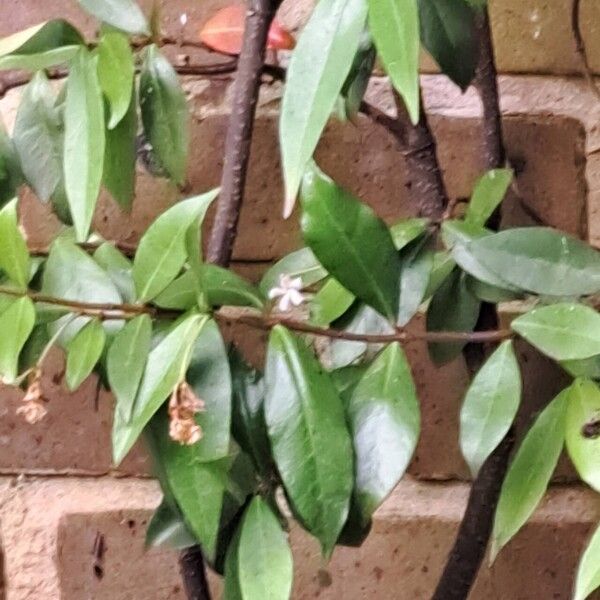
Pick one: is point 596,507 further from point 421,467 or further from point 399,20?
point 399,20

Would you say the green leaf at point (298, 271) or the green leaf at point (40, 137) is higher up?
the green leaf at point (40, 137)

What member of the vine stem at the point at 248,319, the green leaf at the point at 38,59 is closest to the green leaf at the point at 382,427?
the vine stem at the point at 248,319

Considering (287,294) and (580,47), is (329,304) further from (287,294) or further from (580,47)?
(580,47)

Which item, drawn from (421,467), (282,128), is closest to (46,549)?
(421,467)

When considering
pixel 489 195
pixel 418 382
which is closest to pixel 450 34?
pixel 489 195

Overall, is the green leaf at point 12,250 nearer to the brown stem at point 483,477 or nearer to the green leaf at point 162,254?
the green leaf at point 162,254
